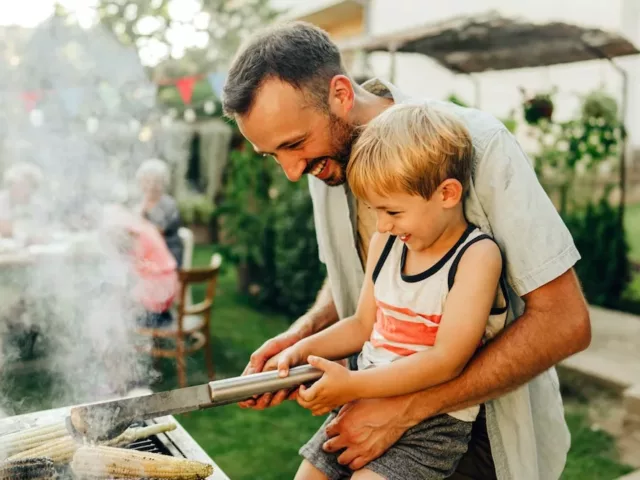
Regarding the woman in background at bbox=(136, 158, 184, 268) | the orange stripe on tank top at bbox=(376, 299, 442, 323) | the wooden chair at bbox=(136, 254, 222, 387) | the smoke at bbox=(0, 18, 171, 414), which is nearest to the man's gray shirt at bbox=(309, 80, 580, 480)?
the orange stripe on tank top at bbox=(376, 299, 442, 323)

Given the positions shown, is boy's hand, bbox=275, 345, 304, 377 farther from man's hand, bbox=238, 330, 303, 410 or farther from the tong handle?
the tong handle

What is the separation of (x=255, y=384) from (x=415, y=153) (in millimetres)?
732

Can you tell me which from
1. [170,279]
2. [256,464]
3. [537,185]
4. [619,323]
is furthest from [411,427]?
[619,323]

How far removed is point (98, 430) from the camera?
1.59 meters

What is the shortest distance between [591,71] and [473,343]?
25.4ft

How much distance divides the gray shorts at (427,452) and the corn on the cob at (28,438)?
0.94 m

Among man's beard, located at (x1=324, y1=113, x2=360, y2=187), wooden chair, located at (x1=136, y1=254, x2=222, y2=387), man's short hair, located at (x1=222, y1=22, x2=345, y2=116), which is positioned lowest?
wooden chair, located at (x1=136, y1=254, x2=222, y2=387)

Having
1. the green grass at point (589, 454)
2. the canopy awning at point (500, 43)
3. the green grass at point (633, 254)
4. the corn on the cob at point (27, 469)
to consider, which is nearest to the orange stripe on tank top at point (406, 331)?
the corn on the cob at point (27, 469)

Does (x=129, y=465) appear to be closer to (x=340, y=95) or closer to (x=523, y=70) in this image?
(x=340, y=95)

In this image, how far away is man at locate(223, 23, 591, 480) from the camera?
1.72m

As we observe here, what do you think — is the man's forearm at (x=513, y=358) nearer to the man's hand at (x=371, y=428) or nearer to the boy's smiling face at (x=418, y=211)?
the man's hand at (x=371, y=428)

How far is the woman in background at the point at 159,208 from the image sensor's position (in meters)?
6.42

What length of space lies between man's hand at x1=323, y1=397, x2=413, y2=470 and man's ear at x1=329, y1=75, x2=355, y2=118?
922 millimetres

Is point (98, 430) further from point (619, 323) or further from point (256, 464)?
point (619, 323)
